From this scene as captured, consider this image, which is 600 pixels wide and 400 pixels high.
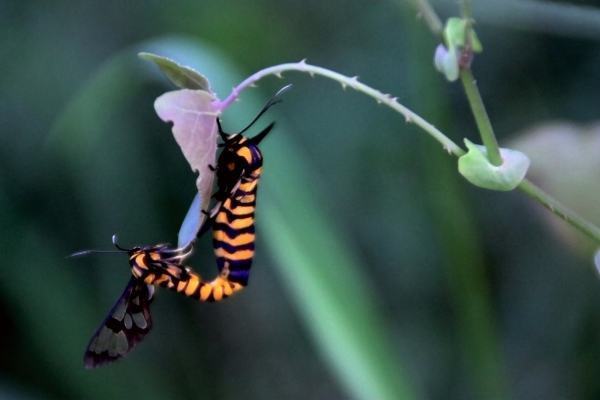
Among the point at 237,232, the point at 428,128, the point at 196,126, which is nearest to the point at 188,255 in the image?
the point at 237,232

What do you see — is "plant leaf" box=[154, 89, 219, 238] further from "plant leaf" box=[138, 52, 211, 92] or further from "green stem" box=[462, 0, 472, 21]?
"green stem" box=[462, 0, 472, 21]

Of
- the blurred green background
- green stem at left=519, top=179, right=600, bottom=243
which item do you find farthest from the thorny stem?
the blurred green background

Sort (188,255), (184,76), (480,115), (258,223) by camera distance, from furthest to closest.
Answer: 1. (258,223)
2. (188,255)
3. (184,76)
4. (480,115)

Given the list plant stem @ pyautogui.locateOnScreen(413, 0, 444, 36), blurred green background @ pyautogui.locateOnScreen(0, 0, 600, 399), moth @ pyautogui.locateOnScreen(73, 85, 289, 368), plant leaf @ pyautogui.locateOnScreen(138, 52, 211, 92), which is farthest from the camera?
blurred green background @ pyautogui.locateOnScreen(0, 0, 600, 399)

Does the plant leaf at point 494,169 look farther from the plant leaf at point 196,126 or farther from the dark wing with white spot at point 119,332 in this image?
the dark wing with white spot at point 119,332

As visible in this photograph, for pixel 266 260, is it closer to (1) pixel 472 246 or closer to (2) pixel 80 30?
(1) pixel 472 246

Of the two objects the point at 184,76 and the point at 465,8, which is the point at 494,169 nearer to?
A: the point at 465,8
